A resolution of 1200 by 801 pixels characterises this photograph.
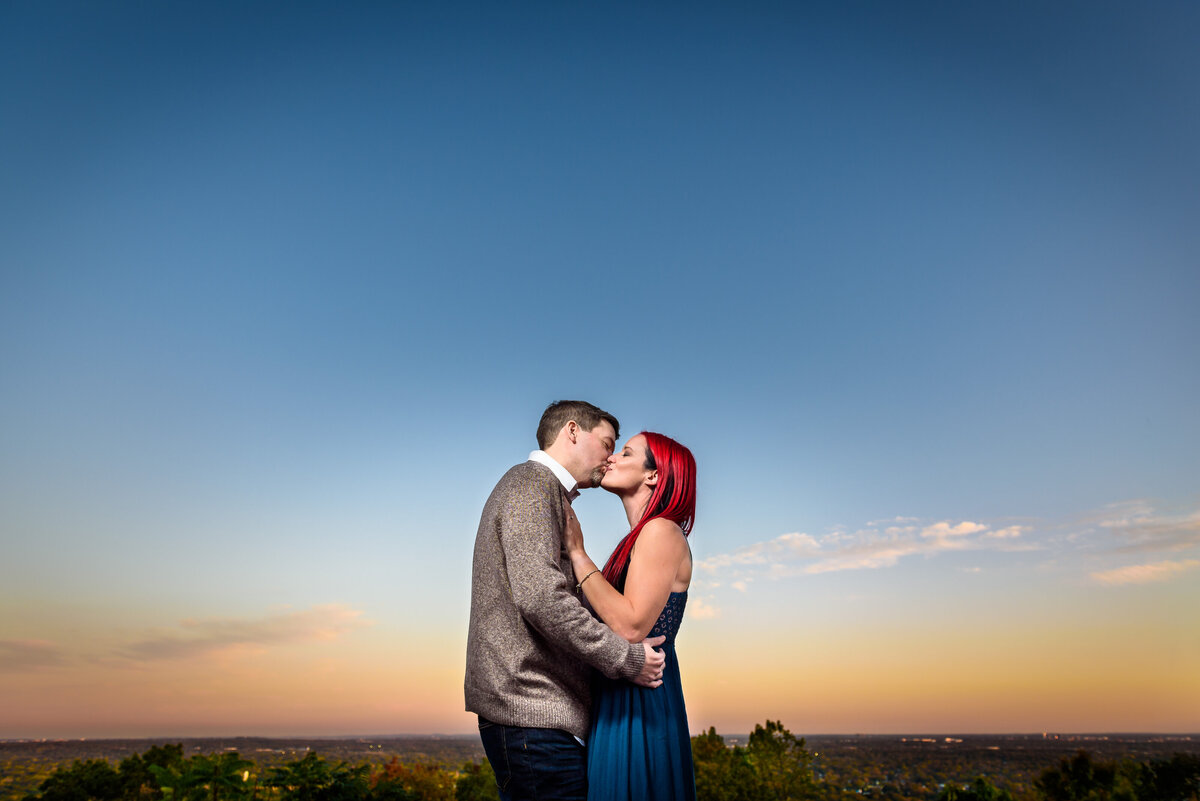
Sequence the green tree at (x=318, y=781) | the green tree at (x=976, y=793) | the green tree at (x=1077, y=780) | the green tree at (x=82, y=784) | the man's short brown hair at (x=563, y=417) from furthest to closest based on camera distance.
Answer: the green tree at (x=976, y=793), the green tree at (x=1077, y=780), the green tree at (x=82, y=784), the green tree at (x=318, y=781), the man's short brown hair at (x=563, y=417)

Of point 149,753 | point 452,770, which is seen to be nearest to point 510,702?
point 149,753

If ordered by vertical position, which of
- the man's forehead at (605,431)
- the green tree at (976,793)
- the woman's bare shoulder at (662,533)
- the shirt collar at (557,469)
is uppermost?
the man's forehead at (605,431)

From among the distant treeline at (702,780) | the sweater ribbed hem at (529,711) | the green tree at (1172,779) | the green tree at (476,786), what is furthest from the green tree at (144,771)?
the green tree at (1172,779)

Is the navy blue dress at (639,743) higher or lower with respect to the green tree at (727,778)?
higher

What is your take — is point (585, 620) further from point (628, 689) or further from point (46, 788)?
point (46, 788)

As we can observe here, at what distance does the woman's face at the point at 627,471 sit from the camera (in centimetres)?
461

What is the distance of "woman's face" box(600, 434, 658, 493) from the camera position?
15.1ft

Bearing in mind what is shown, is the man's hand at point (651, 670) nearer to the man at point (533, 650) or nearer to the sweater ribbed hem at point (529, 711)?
the man at point (533, 650)

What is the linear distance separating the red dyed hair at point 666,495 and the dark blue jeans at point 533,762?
100 cm

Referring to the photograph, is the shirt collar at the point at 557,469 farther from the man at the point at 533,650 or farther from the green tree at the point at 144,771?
the green tree at the point at 144,771

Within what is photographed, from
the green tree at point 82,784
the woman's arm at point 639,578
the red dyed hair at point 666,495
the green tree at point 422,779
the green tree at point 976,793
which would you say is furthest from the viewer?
the green tree at point 976,793

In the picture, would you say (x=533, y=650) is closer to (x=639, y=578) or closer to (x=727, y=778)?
(x=639, y=578)

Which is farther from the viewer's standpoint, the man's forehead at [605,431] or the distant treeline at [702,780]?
the distant treeline at [702,780]

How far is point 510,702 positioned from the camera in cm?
363
